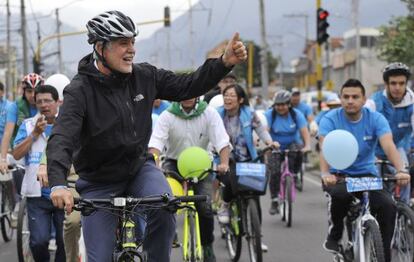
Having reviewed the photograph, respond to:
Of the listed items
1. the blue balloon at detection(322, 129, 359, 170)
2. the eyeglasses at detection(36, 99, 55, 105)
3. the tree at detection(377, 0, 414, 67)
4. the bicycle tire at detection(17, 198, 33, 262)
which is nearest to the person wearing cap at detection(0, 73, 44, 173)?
the bicycle tire at detection(17, 198, 33, 262)

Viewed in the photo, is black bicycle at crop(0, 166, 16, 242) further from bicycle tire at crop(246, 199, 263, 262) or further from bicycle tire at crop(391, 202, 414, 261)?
bicycle tire at crop(391, 202, 414, 261)

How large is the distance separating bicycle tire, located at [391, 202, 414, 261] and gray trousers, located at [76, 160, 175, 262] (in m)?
2.94

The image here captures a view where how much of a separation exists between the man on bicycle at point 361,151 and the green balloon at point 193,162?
3.39 feet

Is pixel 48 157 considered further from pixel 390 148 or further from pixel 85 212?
pixel 390 148

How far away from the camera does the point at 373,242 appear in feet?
20.5

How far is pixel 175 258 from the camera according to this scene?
351 inches

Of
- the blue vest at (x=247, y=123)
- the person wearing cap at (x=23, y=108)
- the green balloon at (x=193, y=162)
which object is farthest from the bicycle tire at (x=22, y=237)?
the blue vest at (x=247, y=123)

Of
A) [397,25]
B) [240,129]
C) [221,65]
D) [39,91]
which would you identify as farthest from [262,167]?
[397,25]

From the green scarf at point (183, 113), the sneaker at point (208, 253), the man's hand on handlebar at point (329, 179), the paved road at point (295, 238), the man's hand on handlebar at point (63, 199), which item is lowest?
the paved road at point (295, 238)

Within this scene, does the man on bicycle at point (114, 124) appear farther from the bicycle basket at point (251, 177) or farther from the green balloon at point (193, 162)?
the bicycle basket at point (251, 177)

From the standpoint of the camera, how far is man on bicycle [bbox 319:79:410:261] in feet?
22.6

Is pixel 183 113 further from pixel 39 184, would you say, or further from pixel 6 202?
pixel 6 202

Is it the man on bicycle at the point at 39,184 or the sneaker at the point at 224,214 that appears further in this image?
the sneaker at the point at 224,214

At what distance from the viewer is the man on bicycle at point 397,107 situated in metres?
8.38
